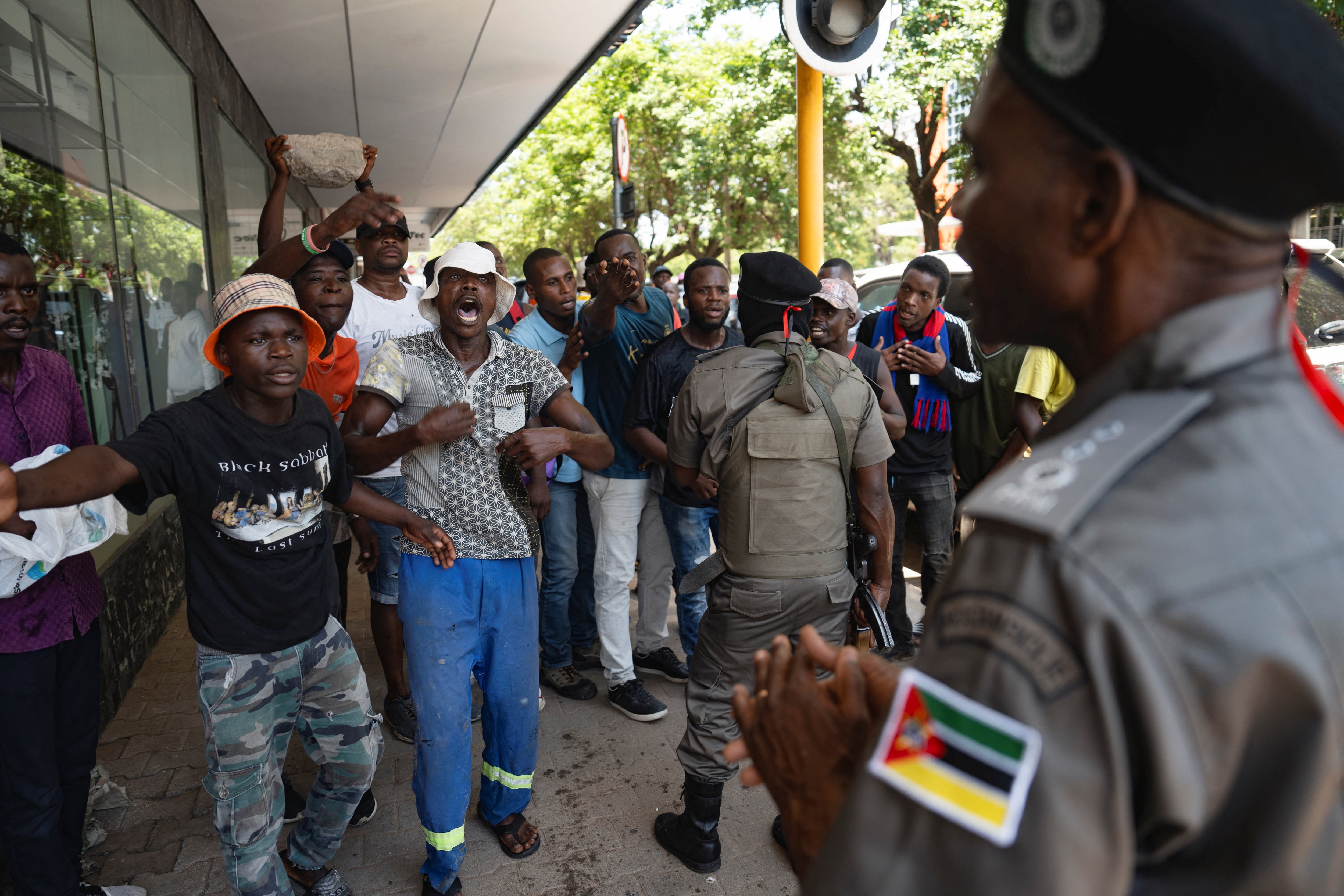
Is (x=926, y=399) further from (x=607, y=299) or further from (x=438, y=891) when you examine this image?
A: (x=438, y=891)

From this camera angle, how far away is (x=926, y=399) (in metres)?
4.55

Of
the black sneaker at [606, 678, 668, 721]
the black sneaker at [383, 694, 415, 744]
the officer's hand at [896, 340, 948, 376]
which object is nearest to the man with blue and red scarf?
the officer's hand at [896, 340, 948, 376]

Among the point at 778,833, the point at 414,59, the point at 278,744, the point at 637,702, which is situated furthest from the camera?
the point at 414,59

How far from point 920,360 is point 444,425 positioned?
2.73 m

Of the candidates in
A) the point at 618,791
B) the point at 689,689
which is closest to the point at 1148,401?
the point at 689,689

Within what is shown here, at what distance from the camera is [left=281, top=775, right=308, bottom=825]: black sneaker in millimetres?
3258

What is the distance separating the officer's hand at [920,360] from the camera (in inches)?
175

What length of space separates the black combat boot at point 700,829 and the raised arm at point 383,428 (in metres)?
1.28

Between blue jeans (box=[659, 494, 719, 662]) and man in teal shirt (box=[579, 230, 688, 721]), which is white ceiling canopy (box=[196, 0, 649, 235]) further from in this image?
blue jeans (box=[659, 494, 719, 662])

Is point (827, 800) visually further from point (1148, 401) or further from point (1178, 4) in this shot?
point (1178, 4)

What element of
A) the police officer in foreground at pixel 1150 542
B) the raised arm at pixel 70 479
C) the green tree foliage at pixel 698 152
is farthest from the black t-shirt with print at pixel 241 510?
the green tree foliage at pixel 698 152

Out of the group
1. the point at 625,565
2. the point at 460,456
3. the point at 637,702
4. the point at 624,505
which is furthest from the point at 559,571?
the point at 460,456

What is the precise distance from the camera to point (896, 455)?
4504 mm

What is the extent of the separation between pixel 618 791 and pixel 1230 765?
121 inches
